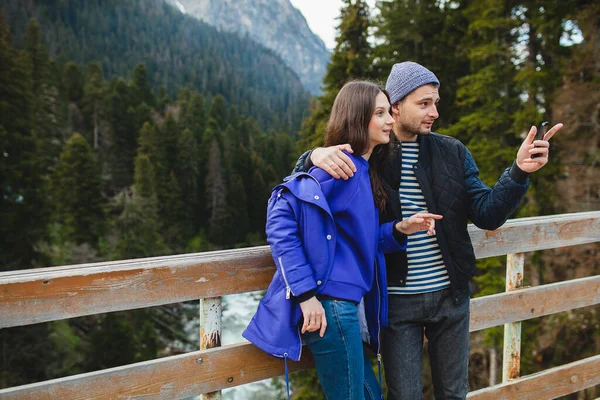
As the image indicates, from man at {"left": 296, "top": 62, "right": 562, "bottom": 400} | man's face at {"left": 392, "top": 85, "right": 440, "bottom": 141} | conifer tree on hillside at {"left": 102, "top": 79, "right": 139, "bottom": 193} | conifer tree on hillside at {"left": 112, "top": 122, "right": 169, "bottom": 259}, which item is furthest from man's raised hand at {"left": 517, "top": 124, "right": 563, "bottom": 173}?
conifer tree on hillside at {"left": 102, "top": 79, "right": 139, "bottom": 193}

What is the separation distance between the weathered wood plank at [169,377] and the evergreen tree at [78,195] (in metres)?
38.6

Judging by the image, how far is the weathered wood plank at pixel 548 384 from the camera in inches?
116

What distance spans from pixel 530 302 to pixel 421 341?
105 cm

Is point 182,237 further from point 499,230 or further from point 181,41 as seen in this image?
point 181,41

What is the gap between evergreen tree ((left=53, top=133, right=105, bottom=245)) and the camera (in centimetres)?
3806

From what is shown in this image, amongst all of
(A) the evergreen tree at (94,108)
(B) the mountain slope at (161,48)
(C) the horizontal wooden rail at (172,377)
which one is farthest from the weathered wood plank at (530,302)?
(B) the mountain slope at (161,48)

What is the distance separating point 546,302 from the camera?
314 centimetres

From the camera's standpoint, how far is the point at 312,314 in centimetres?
191

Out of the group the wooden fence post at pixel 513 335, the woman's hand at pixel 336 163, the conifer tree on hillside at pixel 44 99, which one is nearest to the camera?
the woman's hand at pixel 336 163

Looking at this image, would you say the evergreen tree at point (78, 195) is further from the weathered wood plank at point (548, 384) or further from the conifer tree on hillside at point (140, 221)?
the weathered wood plank at point (548, 384)

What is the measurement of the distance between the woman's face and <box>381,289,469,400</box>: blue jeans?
0.76m

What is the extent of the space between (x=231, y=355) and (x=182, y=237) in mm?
46083

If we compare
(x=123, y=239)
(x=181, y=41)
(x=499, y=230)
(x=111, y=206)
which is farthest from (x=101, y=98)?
(x=181, y=41)

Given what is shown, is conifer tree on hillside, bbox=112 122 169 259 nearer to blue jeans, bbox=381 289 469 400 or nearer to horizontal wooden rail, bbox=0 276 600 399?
horizontal wooden rail, bbox=0 276 600 399
